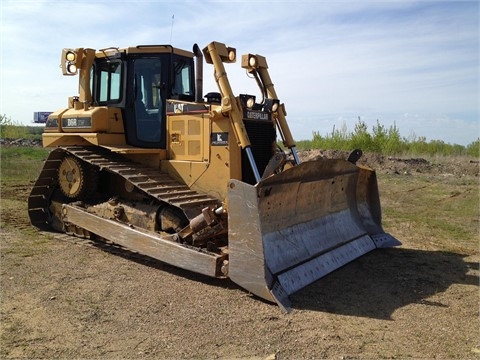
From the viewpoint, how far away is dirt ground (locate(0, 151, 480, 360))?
13.1 ft

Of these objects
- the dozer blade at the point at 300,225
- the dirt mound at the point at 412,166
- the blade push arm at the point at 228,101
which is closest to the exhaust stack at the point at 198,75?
the blade push arm at the point at 228,101

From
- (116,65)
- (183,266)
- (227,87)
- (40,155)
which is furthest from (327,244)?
(40,155)

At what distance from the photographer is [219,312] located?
4.74 meters

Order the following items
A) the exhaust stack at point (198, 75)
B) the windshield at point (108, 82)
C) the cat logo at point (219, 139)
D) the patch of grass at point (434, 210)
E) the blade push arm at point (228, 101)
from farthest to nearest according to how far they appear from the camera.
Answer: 1. the patch of grass at point (434, 210)
2. the windshield at point (108, 82)
3. the exhaust stack at point (198, 75)
4. the cat logo at point (219, 139)
5. the blade push arm at point (228, 101)

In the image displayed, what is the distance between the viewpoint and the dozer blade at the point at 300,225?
16.5 ft

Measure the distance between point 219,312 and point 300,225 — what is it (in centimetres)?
182

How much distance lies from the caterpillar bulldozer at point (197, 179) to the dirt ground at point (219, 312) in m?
0.30

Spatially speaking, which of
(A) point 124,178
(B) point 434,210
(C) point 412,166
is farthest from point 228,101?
(C) point 412,166

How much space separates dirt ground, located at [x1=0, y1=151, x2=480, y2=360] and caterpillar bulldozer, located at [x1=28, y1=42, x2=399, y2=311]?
0.99 feet

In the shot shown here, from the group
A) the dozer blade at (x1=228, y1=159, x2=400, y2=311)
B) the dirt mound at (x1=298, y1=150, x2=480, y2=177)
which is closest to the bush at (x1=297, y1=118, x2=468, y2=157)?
the dirt mound at (x1=298, y1=150, x2=480, y2=177)

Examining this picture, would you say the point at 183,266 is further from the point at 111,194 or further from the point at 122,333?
the point at 111,194

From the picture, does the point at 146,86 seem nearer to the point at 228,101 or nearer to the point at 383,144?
the point at 228,101

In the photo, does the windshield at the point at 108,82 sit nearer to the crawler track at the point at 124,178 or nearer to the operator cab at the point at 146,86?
the operator cab at the point at 146,86

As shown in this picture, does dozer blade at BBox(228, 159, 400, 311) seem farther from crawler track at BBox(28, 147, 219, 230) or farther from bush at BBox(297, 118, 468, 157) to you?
→ bush at BBox(297, 118, 468, 157)
